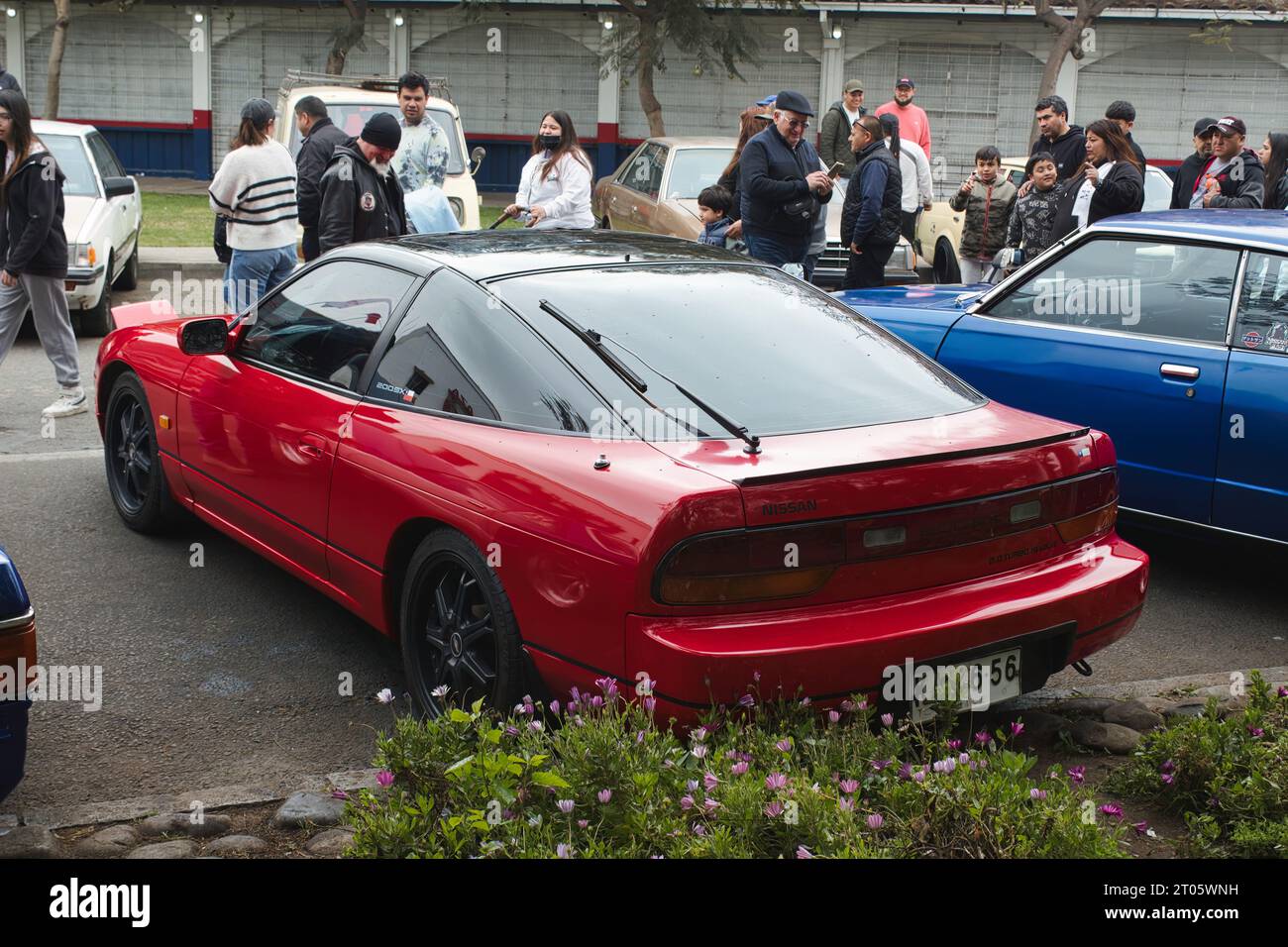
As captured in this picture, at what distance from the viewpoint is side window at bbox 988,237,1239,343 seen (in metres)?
5.66

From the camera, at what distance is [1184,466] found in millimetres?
5566

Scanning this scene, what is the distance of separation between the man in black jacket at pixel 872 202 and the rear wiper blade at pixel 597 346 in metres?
5.75

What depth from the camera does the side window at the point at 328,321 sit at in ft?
15.4

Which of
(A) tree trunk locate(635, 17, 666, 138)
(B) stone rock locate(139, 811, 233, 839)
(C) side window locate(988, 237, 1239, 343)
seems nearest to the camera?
(B) stone rock locate(139, 811, 233, 839)

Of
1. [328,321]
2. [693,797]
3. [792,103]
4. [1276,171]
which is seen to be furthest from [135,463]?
[1276,171]

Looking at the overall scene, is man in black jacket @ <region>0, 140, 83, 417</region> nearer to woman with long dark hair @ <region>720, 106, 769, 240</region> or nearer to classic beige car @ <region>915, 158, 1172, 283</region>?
woman with long dark hair @ <region>720, 106, 769, 240</region>

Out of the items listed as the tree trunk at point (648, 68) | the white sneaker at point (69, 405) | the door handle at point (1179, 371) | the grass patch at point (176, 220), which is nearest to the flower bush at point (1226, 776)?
the door handle at point (1179, 371)

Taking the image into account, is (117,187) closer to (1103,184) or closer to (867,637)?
(1103,184)

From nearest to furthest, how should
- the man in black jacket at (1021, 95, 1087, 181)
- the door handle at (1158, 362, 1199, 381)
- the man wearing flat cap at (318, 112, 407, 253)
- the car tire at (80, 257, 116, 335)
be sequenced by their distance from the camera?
the door handle at (1158, 362, 1199, 381) → the man wearing flat cap at (318, 112, 407, 253) → the man in black jacket at (1021, 95, 1087, 181) → the car tire at (80, 257, 116, 335)

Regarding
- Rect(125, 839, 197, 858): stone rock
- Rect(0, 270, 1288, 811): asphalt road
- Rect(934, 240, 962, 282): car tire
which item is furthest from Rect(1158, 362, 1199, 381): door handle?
Rect(934, 240, 962, 282): car tire

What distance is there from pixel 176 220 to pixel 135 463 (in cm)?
1552

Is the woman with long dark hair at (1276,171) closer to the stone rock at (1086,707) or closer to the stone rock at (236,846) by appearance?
the stone rock at (1086,707)

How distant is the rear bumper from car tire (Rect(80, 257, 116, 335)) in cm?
919

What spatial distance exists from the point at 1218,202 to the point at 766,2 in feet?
65.8
